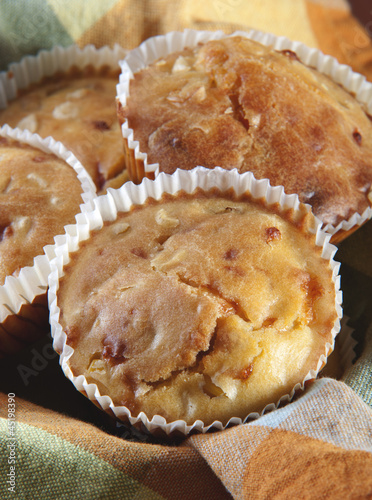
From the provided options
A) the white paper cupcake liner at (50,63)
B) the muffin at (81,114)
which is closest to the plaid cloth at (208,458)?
the muffin at (81,114)

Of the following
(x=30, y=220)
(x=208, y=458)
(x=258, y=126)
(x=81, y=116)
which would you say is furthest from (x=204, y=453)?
(x=81, y=116)

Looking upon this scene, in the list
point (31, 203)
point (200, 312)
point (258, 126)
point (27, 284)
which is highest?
point (258, 126)

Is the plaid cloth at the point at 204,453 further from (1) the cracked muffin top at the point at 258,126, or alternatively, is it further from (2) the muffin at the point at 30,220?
(1) the cracked muffin top at the point at 258,126

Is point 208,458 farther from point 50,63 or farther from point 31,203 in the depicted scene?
point 50,63

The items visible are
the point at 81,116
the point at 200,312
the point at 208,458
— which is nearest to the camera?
the point at 208,458

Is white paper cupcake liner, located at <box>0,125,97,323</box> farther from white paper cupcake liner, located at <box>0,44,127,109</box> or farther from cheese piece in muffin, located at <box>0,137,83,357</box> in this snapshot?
white paper cupcake liner, located at <box>0,44,127,109</box>

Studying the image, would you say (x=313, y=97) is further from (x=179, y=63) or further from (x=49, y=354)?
(x=49, y=354)

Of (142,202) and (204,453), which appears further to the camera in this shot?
(142,202)
